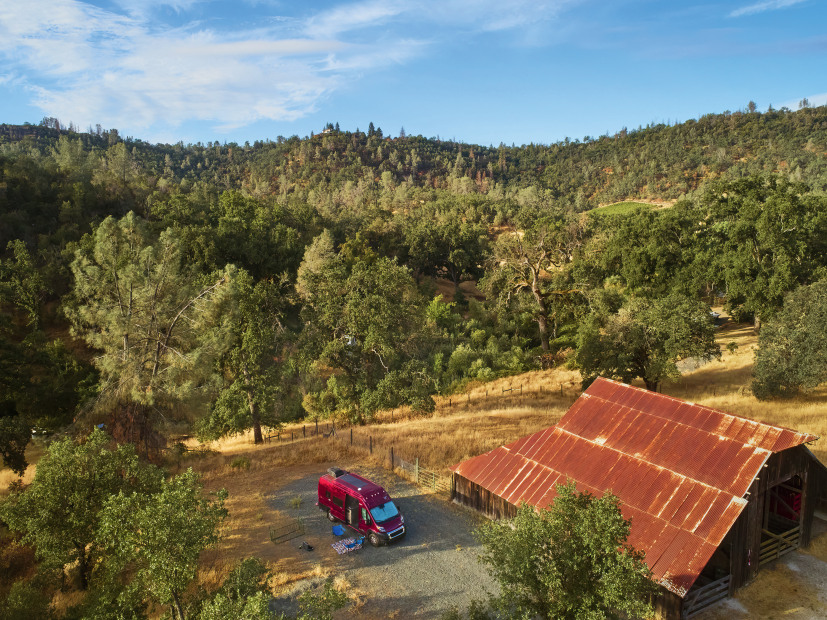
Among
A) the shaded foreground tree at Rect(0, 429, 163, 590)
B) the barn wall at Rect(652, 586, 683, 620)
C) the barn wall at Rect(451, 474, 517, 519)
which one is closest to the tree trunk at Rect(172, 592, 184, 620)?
the shaded foreground tree at Rect(0, 429, 163, 590)

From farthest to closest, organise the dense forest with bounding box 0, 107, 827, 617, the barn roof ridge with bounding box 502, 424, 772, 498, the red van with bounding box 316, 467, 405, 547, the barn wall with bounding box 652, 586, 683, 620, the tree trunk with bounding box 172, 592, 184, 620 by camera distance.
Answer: the dense forest with bounding box 0, 107, 827, 617 < the red van with bounding box 316, 467, 405, 547 < the barn roof ridge with bounding box 502, 424, 772, 498 < the barn wall with bounding box 652, 586, 683, 620 < the tree trunk with bounding box 172, 592, 184, 620

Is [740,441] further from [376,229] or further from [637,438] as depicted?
[376,229]

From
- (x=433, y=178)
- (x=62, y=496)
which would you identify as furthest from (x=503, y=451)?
(x=433, y=178)

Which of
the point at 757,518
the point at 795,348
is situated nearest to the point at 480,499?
the point at 757,518

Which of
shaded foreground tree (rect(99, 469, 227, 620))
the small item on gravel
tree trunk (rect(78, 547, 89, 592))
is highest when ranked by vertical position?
shaded foreground tree (rect(99, 469, 227, 620))

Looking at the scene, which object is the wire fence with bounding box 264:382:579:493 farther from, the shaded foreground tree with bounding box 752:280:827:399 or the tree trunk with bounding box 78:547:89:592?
Answer: the tree trunk with bounding box 78:547:89:592

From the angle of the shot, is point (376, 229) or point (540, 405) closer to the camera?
point (540, 405)
